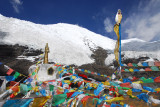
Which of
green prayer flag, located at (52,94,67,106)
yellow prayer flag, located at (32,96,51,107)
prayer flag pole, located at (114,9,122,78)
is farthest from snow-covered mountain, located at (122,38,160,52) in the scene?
yellow prayer flag, located at (32,96,51,107)

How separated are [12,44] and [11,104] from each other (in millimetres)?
12617

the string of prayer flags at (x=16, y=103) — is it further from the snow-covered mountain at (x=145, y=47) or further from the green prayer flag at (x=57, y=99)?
the snow-covered mountain at (x=145, y=47)

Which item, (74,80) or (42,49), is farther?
(42,49)

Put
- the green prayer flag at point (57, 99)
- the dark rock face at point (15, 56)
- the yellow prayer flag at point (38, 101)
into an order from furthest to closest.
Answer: the dark rock face at point (15, 56), the green prayer flag at point (57, 99), the yellow prayer flag at point (38, 101)

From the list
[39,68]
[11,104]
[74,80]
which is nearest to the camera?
[11,104]

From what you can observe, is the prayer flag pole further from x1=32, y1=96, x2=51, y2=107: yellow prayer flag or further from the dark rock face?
the dark rock face

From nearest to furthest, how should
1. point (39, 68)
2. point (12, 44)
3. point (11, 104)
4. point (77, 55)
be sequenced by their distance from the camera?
point (11, 104) < point (39, 68) < point (12, 44) < point (77, 55)

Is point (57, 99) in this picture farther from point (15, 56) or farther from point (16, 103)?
point (15, 56)

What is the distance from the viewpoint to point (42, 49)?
45.5 feet

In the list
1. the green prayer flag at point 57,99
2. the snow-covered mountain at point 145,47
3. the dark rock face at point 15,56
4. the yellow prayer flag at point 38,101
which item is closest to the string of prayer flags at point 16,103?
the yellow prayer flag at point 38,101

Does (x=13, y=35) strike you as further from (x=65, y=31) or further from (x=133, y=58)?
(x=133, y=58)

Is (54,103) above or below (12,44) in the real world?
below

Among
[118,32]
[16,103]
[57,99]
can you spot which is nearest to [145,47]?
[118,32]

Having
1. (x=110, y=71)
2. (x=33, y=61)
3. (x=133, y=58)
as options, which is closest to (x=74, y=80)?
(x=33, y=61)
